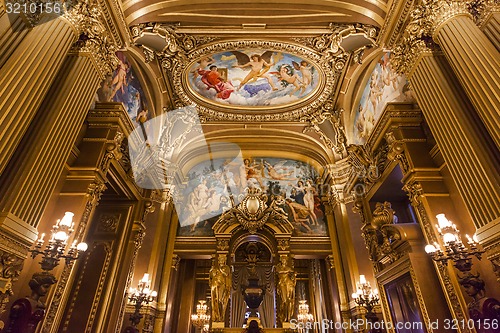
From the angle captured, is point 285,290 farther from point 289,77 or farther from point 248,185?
point 289,77

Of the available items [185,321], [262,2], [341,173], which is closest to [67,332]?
[185,321]

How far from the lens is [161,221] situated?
1042 cm

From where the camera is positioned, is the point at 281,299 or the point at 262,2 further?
the point at 281,299

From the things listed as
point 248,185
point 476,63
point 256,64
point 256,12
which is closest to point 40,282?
point 476,63

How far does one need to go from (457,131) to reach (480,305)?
2.41 meters

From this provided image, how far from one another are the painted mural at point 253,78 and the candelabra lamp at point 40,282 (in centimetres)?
664

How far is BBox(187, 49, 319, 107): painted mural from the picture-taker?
9.27 meters

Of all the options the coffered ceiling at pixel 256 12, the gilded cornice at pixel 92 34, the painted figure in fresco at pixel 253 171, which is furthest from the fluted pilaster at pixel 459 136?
the painted figure in fresco at pixel 253 171

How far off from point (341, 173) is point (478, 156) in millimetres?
7049

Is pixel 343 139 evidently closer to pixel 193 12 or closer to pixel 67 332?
pixel 193 12

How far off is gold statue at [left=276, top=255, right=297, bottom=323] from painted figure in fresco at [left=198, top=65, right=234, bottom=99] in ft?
21.0

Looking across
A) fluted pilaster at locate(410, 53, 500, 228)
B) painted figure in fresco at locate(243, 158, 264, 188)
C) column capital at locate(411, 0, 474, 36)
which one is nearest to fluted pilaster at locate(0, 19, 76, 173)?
fluted pilaster at locate(410, 53, 500, 228)

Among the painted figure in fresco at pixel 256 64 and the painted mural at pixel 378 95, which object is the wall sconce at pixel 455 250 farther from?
the painted figure in fresco at pixel 256 64

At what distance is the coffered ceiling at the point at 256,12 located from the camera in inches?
261
